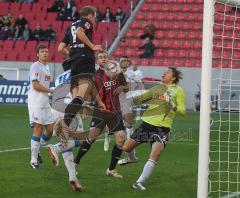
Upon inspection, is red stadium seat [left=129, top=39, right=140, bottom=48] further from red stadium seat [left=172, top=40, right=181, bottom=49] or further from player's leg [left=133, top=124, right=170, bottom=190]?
player's leg [left=133, top=124, right=170, bottom=190]

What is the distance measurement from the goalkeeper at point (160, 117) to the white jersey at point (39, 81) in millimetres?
2358

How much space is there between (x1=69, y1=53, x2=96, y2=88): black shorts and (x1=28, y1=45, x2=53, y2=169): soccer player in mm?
931

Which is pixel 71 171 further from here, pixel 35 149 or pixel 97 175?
pixel 35 149

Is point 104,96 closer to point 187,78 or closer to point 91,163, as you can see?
point 91,163

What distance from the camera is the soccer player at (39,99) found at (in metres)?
12.8

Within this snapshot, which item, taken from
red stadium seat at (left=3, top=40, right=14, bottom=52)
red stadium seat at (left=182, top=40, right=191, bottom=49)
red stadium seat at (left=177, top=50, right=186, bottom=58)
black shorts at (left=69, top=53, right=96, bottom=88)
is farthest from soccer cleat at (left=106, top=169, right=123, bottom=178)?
red stadium seat at (left=3, top=40, right=14, bottom=52)

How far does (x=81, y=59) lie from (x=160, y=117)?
5.28 ft

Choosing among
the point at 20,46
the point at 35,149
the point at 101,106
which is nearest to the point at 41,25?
the point at 20,46

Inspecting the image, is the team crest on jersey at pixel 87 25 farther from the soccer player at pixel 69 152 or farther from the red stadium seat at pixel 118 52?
Answer: the red stadium seat at pixel 118 52

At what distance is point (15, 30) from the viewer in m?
35.7

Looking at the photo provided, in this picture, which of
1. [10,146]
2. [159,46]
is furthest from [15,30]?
[10,146]

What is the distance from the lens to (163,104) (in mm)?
11172

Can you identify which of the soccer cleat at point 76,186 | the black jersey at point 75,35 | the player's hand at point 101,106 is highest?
the black jersey at point 75,35

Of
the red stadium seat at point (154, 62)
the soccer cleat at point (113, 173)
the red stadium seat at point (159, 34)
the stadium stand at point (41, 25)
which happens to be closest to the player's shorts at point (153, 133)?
the soccer cleat at point (113, 173)
